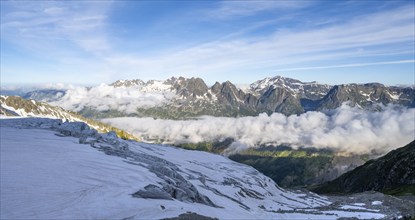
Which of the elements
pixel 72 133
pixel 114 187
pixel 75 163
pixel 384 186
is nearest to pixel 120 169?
pixel 75 163

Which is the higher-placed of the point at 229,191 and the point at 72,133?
the point at 72,133

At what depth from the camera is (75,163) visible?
2245 inches

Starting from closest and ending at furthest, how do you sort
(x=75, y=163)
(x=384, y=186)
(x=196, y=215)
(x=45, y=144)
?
1. (x=196, y=215)
2. (x=75, y=163)
3. (x=45, y=144)
4. (x=384, y=186)

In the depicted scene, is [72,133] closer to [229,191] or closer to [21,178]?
[229,191]

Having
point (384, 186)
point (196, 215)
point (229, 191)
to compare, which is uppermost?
point (196, 215)

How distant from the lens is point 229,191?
89.4m

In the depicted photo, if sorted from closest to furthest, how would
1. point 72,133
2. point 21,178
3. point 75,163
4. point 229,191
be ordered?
point 21,178 < point 75,163 < point 229,191 < point 72,133

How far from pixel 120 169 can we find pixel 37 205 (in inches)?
833

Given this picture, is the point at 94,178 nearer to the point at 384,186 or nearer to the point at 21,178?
the point at 21,178

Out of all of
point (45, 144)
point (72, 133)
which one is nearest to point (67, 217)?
point (45, 144)

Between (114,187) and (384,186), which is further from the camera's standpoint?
(384,186)

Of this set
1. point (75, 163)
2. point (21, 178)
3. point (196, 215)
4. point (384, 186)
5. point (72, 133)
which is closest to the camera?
point (196, 215)

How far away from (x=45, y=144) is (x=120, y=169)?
78.5 feet

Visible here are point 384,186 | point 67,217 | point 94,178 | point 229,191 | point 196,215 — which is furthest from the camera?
point 384,186
